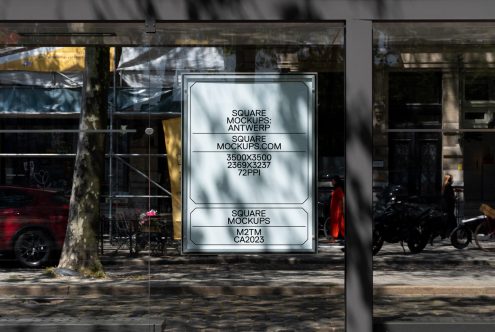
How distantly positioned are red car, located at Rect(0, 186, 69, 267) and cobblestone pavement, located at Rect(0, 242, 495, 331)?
214 mm

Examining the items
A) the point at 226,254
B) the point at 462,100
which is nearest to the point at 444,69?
the point at 462,100

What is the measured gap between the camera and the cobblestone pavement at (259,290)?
31.5ft

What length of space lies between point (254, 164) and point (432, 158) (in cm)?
210

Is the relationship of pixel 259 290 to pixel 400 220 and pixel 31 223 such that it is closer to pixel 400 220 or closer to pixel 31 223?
pixel 400 220

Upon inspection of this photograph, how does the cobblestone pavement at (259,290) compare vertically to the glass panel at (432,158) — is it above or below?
below

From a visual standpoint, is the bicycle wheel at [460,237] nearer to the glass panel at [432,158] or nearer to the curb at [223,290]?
the glass panel at [432,158]

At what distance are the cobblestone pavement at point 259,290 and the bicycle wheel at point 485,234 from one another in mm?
126

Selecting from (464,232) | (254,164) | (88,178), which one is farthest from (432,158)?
(88,178)

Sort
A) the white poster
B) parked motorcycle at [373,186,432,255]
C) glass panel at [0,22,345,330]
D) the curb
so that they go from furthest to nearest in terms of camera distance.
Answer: the curb < parked motorcycle at [373,186,432,255] < glass panel at [0,22,345,330] < the white poster

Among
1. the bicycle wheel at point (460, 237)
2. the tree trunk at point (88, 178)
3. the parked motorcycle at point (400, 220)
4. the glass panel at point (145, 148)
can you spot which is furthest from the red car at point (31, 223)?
the bicycle wheel at point (460, 237)

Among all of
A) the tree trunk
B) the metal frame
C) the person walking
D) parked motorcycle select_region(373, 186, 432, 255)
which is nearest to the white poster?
the person walking

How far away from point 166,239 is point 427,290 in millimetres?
3475

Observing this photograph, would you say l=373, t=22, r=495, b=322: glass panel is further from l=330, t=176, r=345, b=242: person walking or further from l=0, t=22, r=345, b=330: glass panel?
l=0, t=22, r=345, b=330: glass panel

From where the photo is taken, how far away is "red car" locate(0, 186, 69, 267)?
10055mm
